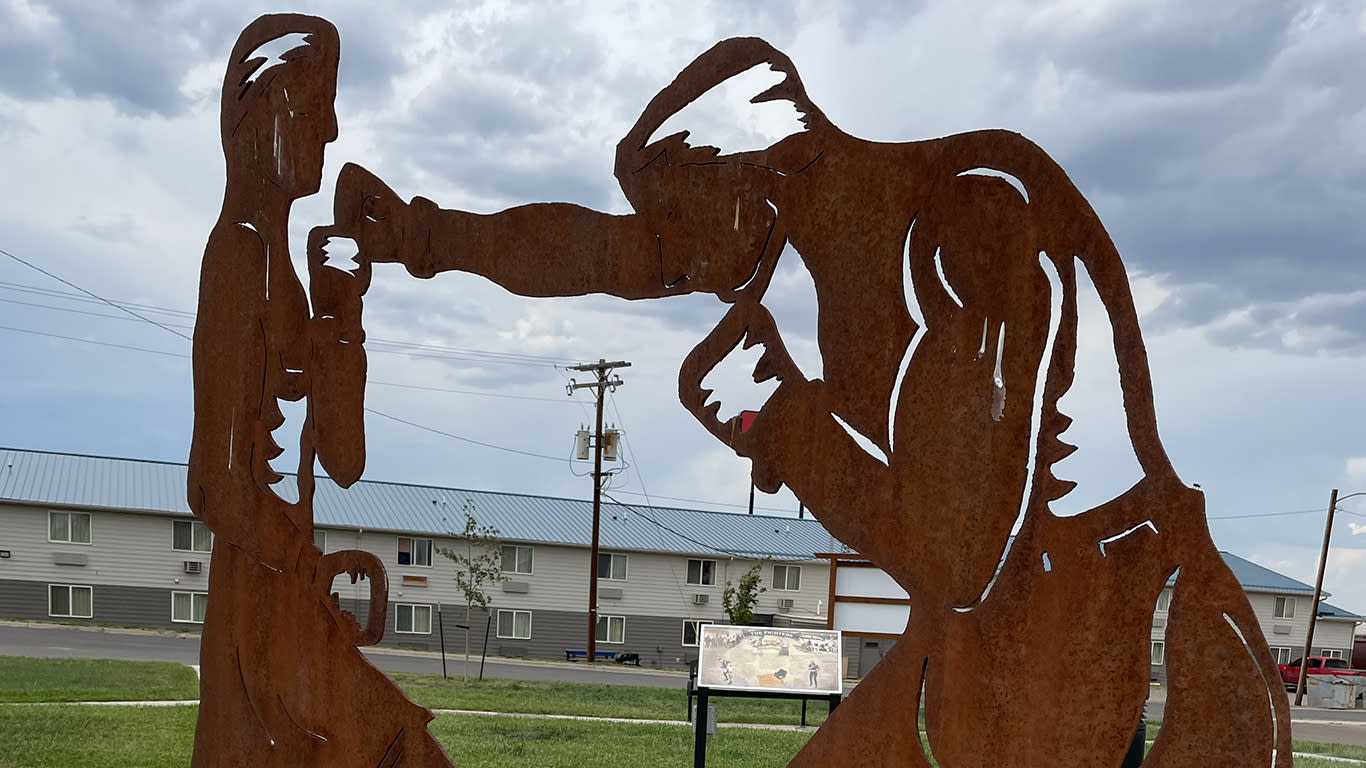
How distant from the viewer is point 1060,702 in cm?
371

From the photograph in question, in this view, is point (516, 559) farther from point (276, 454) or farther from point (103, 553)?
point (276, 454)

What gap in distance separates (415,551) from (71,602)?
796 cm

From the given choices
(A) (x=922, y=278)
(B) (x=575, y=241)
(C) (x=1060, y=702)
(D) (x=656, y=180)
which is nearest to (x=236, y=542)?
(B) (x=575, y=241)

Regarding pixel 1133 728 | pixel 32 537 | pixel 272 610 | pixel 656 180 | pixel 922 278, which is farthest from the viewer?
pixel 32 537

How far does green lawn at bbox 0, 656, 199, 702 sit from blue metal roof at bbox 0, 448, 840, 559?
8645 millimetres

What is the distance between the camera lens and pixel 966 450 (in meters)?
3.79

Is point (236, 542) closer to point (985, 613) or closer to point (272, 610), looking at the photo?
point (272, 610)

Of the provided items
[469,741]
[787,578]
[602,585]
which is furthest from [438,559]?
[469,741]

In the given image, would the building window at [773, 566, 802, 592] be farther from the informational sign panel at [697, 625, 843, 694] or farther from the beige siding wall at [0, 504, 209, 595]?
the informational sign panel at [697, 625, 843, 694]

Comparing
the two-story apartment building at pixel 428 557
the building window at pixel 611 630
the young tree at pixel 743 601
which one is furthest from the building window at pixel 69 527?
the young tree at pixel 743 601

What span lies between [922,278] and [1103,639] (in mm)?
1321

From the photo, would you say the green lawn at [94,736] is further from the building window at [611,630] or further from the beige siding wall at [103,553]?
the building window at [611,630]

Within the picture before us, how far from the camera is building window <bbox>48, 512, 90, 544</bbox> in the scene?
86.3ft

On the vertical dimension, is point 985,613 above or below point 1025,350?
below
